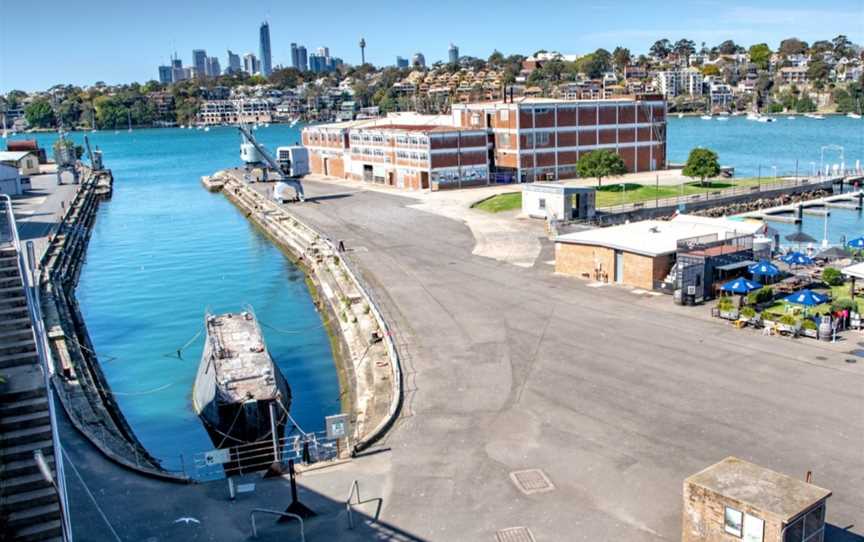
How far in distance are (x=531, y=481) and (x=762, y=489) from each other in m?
5.83

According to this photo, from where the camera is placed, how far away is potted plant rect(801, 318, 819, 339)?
99.4 ft

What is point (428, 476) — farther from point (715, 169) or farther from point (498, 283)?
point (715, 169)

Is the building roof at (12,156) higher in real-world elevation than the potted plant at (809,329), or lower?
higher

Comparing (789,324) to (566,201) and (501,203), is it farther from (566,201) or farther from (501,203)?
(501,203)

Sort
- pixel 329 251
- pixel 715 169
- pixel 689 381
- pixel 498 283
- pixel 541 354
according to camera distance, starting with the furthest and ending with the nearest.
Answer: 1. pixel 715 169
2. pixel 329 251
3. pixel 498 283
4. pixel 541 354
5. pixel 689 381

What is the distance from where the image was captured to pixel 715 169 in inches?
2899

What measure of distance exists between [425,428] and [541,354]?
7.81 m

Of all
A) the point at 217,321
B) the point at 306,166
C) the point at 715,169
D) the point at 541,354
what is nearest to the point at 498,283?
the point at 541,354

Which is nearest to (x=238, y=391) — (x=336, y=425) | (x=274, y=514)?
(x=336, y=425)

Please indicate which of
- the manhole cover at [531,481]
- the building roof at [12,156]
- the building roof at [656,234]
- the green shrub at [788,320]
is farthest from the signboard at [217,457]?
the building roof at [12,156]

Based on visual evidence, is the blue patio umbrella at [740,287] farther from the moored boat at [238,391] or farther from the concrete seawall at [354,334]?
the moored boat at [238,391]

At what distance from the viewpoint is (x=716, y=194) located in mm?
71562

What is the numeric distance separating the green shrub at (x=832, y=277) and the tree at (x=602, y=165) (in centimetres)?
3690

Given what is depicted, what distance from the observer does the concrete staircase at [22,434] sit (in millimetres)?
15250
